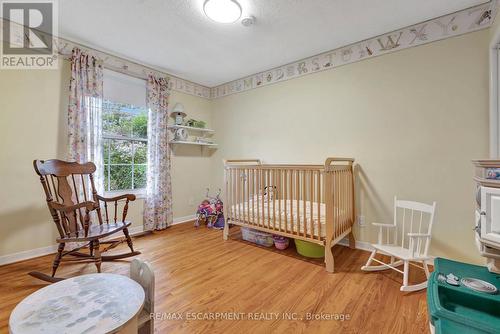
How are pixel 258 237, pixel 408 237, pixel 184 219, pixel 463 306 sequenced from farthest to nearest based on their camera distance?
pixel 184 219, pixel 258 237, pixel 408 237, pixel 463 306

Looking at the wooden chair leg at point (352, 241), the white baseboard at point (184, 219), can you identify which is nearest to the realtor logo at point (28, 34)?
the white baseboard at point (184, 219)

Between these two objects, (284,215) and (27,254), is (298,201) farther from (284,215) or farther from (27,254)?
(27,254)

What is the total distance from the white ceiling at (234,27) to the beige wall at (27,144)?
66 cm

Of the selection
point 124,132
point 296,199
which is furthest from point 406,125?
point 124,132

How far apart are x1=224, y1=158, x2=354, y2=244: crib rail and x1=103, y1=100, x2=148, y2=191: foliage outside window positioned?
1.38 metres

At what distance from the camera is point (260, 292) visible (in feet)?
5.50

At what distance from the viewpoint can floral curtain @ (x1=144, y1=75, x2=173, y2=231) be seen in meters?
3.07

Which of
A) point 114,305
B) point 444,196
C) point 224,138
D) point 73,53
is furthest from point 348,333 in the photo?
point 73,53

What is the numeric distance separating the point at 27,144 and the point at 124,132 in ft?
3.24

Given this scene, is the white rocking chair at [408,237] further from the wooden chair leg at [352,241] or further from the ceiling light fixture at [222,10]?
the ceiling light fixture at [222,10]

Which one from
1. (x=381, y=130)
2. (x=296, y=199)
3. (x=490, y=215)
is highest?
(x=381, y=130)

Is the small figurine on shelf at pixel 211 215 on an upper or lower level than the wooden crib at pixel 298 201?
lower

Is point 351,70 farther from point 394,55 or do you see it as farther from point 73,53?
point 73,53

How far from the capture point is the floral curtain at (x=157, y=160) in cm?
307
